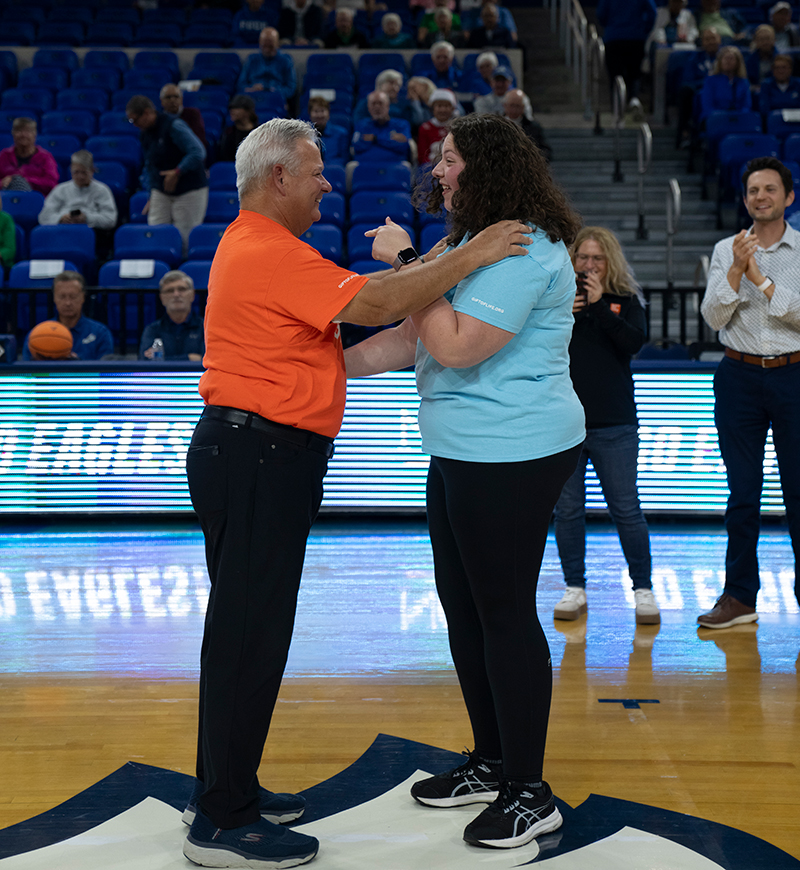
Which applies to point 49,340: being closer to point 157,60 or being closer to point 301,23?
point 157,60

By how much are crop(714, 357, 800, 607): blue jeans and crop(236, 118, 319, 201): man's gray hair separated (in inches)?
86.2

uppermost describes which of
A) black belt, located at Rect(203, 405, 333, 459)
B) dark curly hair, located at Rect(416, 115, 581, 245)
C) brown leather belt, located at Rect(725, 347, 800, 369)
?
dark curly hair, located at Rect(416, 115, 581, 245)

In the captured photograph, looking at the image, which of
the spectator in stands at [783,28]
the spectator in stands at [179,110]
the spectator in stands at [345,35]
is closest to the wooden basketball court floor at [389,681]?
the spectator in stands at [179,110]

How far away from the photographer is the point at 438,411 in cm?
217

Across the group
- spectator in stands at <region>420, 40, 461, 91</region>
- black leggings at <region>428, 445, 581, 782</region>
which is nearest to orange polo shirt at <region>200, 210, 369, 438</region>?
black leggings at <region>428, 445, 581, 782</region>

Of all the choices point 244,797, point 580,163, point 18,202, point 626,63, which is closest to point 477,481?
point 244,797

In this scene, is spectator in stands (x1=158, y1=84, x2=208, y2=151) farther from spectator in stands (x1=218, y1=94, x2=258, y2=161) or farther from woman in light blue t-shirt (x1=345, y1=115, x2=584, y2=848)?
woman in light blue t-shirt (x1=345, y1=115, x2=584, y2=848)

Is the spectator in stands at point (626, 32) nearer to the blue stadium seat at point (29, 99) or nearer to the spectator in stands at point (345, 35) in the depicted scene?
the spectator in stands at point (345, 35)

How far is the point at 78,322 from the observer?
5.95 meters

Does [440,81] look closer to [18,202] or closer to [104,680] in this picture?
[18,202]

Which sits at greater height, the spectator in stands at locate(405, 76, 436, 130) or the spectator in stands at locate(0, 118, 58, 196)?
the spectator in stands at locate(405, 76, 436, 130)

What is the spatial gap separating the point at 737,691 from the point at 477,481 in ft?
5.01

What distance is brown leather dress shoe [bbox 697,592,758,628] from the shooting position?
3719 mm

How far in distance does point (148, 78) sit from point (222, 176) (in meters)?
2.96
